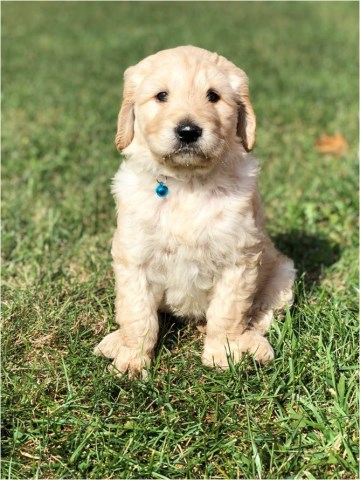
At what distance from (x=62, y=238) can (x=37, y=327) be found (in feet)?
4.30

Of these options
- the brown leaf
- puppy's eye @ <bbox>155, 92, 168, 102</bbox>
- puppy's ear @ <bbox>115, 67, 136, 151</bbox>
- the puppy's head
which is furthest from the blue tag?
the brown leaf

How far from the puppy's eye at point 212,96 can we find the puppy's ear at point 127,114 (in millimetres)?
414

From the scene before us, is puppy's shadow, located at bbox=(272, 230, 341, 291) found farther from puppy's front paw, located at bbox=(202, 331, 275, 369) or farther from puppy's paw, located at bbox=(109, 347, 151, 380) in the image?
puppy's paw, located at bbox=(109, 347, 151, 380)

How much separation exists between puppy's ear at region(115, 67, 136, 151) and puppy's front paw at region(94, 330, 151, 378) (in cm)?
107

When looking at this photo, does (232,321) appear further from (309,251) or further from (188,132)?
(309,251)

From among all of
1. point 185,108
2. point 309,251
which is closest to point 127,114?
point 185,108

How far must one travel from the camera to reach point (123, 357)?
310 cm

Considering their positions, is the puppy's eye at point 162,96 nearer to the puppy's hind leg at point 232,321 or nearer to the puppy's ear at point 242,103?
the puppy's ear at point 242,103

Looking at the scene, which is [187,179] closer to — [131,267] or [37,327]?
[131,267]

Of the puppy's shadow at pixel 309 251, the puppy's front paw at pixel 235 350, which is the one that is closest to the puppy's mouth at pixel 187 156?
the puppy's front paw at pixel 235 350

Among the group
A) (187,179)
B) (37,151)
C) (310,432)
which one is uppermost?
(187,179)

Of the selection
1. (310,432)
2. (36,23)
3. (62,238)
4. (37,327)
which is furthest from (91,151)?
(36,23)

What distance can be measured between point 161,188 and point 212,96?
53 centimetres

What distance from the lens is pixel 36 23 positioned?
1392 centimetres
